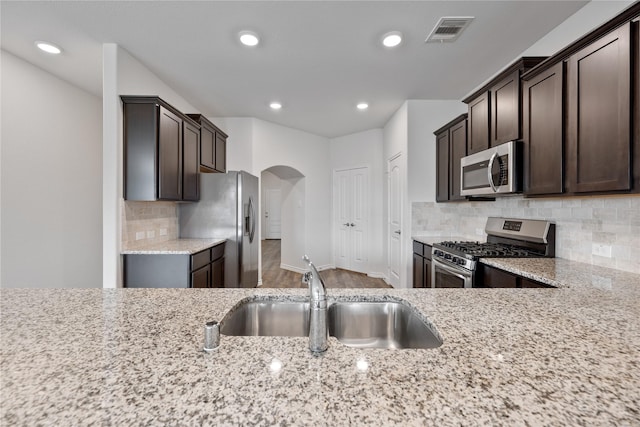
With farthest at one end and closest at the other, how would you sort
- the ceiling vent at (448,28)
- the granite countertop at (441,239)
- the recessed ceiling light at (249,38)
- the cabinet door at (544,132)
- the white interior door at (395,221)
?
the white interior door at (395,221) < the granite countertop at (441,239) < the recessed ceiling light at (249,38) < the ceiling vent at (448,28) < the cabinet door at (544,132)

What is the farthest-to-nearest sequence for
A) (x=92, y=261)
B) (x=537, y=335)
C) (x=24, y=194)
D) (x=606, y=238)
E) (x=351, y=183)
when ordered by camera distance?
A: (x=351, y=183) → (x=92, y=261) → (x=24, y=194) → (x=606, y=238) → (x=537, y=335)

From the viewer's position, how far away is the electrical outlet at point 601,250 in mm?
1948

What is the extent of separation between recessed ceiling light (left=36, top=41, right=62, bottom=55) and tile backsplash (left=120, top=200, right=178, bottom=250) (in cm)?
150

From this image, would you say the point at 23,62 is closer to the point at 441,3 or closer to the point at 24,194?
the point at 24,194

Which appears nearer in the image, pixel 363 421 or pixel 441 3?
pixel 363 421

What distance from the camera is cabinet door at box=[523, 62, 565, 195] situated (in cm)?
193

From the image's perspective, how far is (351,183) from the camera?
580 cm

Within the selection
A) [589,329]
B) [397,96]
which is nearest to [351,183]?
[397,96]

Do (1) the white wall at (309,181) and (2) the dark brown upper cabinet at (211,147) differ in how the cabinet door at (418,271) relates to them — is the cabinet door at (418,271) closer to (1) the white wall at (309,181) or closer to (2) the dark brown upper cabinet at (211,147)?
(1) the white wall at (309,181)

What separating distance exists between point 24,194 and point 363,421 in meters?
3.82

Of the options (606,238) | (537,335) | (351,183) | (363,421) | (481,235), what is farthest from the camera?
(351,183)

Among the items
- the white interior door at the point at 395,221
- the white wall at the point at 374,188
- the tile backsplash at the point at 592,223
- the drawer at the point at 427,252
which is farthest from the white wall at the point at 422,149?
the white wall at the point at 374,188

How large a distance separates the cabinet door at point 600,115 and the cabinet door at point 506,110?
0.47m

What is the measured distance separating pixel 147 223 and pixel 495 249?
11.0 feet
